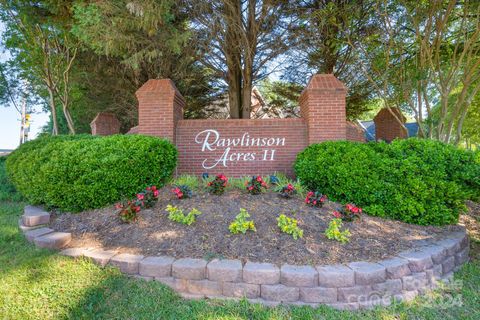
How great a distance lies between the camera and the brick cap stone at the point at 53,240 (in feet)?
10.2

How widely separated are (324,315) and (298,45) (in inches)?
298

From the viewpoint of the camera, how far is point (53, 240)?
313 cm

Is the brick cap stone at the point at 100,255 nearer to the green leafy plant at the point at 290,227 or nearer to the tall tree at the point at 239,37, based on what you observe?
the green leafy plant at the point at 290,227

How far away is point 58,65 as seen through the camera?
8438 mm

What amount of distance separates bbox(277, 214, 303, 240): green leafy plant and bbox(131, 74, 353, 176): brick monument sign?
2654 mm

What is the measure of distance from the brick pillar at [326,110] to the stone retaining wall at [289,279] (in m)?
3.15

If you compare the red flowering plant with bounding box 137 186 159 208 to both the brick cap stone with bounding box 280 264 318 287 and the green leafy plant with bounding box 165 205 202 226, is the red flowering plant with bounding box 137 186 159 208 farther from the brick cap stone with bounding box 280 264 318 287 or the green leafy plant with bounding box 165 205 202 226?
the brick cap stone with bounding box 280 264 318 287

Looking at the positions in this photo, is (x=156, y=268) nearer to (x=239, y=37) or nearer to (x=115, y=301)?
(x=115, y=301)

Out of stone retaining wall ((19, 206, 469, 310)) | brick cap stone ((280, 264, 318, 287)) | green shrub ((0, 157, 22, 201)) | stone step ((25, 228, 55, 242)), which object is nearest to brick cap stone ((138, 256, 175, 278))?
stone retaining wall ((19, 206, 469, 310))

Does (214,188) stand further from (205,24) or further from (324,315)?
(205,24)

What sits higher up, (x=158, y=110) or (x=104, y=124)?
(x=104, y=124)

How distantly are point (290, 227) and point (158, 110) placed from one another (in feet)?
13.4

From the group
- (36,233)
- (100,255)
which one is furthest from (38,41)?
(100,255)

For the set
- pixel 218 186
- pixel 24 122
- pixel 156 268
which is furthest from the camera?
pixel 24 122
